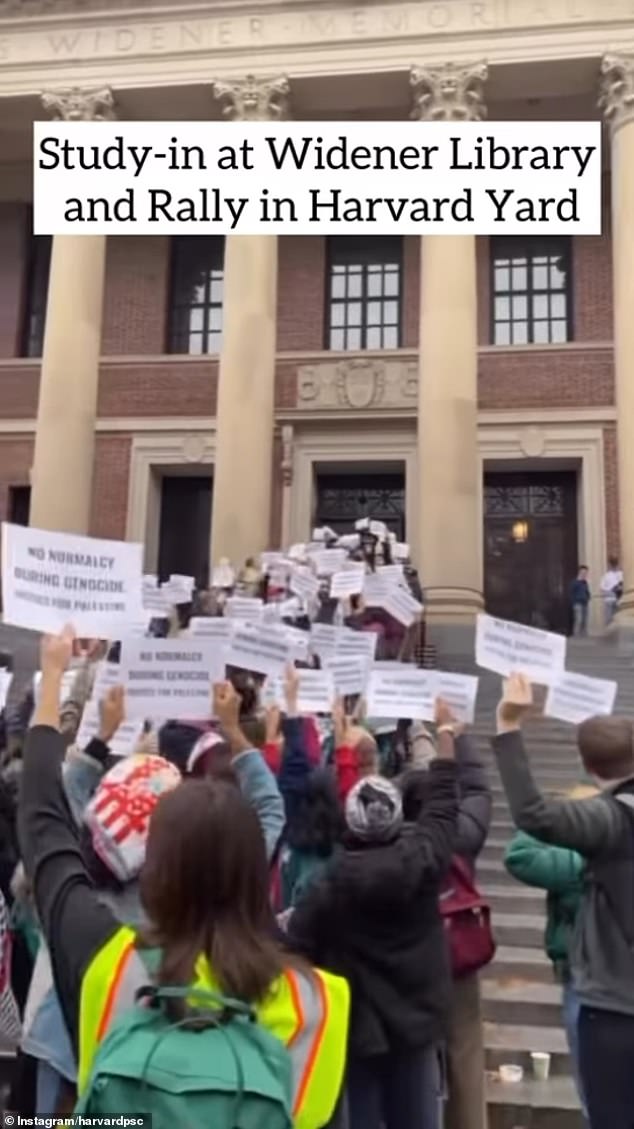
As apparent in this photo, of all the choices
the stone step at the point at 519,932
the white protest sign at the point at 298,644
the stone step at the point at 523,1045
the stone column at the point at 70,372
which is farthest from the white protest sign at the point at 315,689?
the stone column at the point at 70,372

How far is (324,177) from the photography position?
608 inches

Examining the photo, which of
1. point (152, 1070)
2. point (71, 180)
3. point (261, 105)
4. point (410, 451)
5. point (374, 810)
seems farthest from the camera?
point (410, 451)

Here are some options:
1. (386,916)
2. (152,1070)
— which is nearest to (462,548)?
(386,916)

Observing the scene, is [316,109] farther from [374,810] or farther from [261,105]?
[374,810]

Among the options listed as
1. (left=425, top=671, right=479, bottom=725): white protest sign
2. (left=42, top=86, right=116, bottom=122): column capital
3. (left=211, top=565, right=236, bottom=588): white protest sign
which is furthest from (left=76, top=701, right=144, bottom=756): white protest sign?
(left=42, top=86, right=116, bottom=122): column capital

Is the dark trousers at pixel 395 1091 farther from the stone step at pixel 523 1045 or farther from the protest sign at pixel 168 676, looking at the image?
the stone step at pixel 523 1045

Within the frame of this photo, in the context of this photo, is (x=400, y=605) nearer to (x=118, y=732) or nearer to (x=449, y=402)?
(x=118, y=732)

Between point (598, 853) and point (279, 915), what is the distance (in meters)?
1.33

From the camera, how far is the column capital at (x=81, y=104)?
18.1m

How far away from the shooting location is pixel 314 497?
20938mm

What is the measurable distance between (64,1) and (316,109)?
4658mm

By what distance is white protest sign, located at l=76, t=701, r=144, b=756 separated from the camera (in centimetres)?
419

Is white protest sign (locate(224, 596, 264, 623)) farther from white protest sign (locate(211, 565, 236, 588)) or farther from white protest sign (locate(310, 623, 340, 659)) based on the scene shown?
white protest sign (locate(211, 565, 236, 588))

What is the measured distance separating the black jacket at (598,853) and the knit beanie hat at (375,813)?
0.34 m
